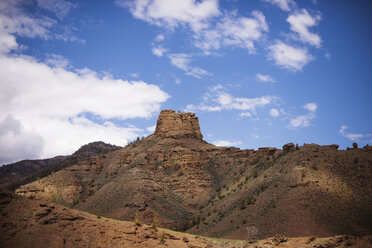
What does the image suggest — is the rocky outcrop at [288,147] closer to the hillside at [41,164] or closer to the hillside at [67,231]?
the hillside at [67,231]

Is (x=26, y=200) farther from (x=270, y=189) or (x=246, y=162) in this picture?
(x=246, y=162)

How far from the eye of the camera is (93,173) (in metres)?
77.9

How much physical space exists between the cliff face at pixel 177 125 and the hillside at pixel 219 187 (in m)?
0.29

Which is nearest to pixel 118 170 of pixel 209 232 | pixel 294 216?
pixel 209 232

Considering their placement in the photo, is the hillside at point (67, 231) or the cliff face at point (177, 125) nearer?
the hillside at point (67, 231)

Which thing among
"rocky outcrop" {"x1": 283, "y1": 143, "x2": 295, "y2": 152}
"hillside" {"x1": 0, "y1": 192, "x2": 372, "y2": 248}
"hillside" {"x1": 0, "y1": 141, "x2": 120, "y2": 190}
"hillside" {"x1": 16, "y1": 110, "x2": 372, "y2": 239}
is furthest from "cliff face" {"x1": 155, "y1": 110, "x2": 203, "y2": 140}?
"hillside" {"x1": 0, "y1": 192, "x2": 372, "y2": 248}

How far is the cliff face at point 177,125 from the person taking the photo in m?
89.2

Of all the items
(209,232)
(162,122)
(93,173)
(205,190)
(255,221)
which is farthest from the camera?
(162,122)

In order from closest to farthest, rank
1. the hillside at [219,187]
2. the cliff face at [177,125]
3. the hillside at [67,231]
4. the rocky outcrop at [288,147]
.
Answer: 1. the hillside at [67,231]
2. the hillside at [219,187]
3. the rocky outcrop at [288,147]
4. the cliff face at [177,125]

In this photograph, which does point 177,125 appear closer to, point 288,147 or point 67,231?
point 288,147

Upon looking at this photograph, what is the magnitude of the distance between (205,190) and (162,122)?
105ft

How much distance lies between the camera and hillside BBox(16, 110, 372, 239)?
123 ft

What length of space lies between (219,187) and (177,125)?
30532 millimetres

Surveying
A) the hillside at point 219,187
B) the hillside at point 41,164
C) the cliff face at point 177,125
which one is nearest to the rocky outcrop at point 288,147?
the hillside at point 219,187
